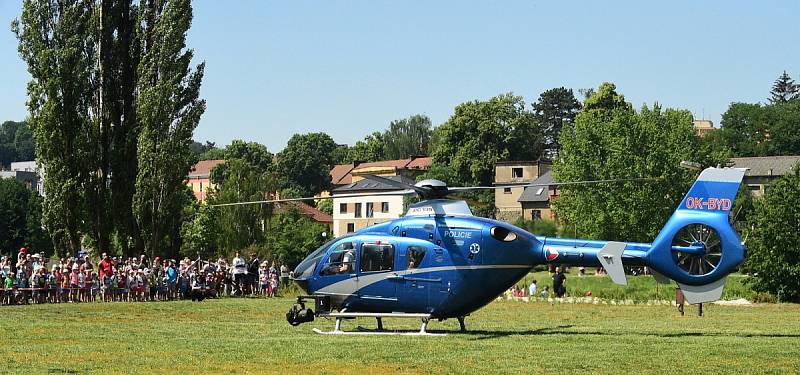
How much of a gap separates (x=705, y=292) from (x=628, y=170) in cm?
6092

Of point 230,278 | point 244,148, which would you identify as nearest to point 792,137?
point 244,148

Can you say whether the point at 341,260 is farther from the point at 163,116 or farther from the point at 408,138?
the point at 408,138

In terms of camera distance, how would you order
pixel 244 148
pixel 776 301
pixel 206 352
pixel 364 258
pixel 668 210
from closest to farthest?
pixel 206 352 < pixel 364 258 < pixel 776 301 < pixel 668 210 < pixel 244 148

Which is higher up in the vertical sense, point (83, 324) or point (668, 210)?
point (668, 210)

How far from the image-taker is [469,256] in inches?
975

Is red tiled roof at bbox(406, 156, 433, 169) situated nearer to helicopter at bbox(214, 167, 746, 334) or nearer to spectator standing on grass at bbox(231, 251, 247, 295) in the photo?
spectator standing on grass at bbox(231, 251, 247, 295)

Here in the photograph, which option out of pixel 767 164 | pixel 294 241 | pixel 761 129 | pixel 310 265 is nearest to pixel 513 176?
pixel 767 164

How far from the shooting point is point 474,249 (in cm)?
2470

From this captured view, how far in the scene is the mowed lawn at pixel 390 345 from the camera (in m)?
18.5

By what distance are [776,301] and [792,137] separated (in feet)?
305

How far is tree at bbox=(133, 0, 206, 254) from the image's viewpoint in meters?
51.2

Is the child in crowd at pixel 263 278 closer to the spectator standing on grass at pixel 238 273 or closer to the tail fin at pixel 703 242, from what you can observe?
the spectator standing on grass at pixel 238 273

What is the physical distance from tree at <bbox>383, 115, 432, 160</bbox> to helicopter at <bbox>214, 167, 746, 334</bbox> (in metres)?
156

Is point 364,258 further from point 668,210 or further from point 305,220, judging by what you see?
point 305,220
